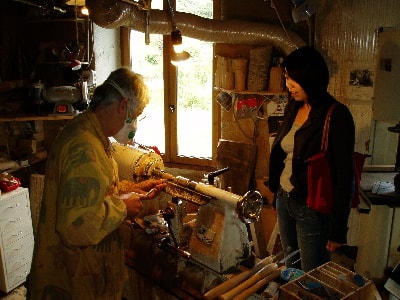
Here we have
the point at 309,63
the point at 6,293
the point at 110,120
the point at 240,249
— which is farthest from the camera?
the point at 6,293

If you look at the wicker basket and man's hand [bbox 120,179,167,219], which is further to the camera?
man's hand [bbox 120,179,167,219]

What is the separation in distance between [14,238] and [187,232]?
1863mm

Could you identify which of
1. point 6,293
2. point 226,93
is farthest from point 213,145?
point 6,293

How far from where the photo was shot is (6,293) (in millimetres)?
3301

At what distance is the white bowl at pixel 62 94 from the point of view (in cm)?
373

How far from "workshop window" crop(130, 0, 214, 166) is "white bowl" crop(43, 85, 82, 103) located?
2.31ft

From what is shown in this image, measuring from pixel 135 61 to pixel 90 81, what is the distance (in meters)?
0.81

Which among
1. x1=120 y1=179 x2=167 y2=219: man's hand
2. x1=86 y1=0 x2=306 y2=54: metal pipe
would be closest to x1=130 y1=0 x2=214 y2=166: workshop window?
x1=86 y1=0 x2=306 y2=54: metal pipe

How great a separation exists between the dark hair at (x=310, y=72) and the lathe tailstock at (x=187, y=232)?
0.75 meters

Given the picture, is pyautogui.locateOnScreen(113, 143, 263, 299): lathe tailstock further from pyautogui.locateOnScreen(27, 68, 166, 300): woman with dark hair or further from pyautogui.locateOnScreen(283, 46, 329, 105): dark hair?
pyautogui.locateOnScreen(283, 46, 329, 105): dark hair

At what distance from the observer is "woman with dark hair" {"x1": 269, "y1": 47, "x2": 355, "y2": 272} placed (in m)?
2.04

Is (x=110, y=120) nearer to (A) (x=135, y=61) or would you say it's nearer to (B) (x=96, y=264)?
(B) (x=96, y=264)

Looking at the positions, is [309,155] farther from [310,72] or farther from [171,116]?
[171,116]

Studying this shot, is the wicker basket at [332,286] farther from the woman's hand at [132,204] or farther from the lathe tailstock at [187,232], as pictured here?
the woman's hand at [132,204]
